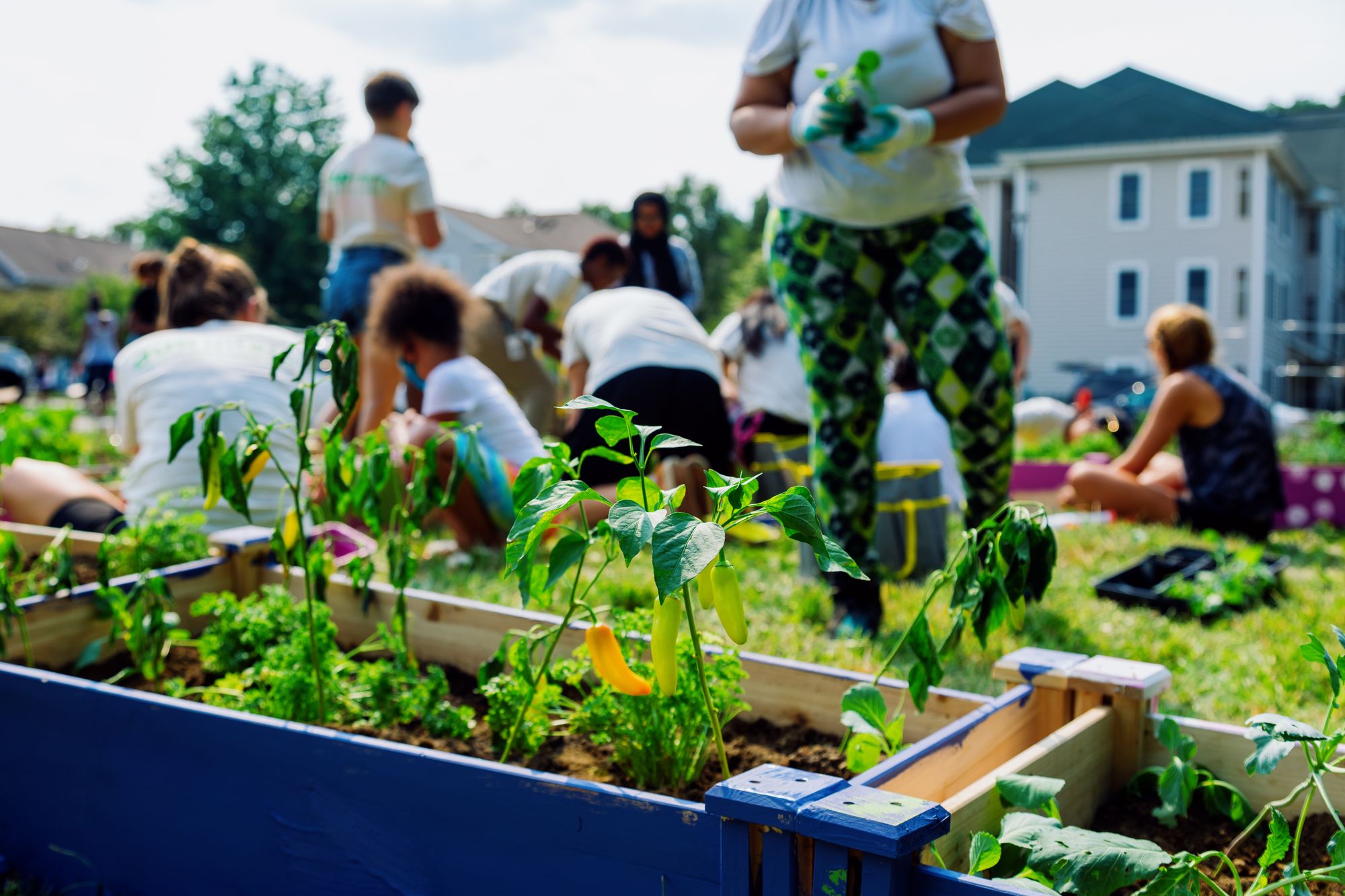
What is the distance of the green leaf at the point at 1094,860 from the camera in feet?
3.38

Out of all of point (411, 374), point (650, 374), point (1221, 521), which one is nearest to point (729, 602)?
point (650, 374)

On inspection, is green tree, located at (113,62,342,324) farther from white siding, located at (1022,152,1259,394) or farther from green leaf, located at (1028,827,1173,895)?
green leaf, located at (1028,827,1173,895)

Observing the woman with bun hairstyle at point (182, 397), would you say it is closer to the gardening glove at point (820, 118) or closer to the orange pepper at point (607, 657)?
the gardening glove at point (820, 118)

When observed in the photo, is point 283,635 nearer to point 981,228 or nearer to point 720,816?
point 720,816

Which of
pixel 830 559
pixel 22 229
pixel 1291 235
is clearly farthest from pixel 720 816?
pixel 22 229

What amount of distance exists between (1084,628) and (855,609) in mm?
683

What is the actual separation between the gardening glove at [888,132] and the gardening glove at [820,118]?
0.06 m

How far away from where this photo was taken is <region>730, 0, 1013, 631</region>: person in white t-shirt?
8.77 ft

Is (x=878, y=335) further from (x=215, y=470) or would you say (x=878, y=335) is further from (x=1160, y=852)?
(x=1160, y=852)

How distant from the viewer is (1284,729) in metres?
1.07

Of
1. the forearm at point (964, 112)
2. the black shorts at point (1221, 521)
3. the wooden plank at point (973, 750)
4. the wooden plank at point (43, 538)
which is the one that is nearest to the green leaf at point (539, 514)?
the wooden plank at point (973, 750)

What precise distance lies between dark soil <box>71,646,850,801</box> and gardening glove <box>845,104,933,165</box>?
1.31 meters

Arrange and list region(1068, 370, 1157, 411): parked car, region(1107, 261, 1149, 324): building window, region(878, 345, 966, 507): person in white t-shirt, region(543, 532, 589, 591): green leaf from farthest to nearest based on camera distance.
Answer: region(1107, 261, 1149, 324): building window < region(1068, 370, 1157, 411): parked car < region(878, 345, 966, 507): person in white t-shirt < region(543, 532, 589, 591): green leaf

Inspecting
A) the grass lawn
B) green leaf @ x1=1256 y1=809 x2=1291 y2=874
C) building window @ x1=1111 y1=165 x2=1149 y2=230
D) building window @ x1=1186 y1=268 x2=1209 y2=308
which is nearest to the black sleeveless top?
the grass lawn
